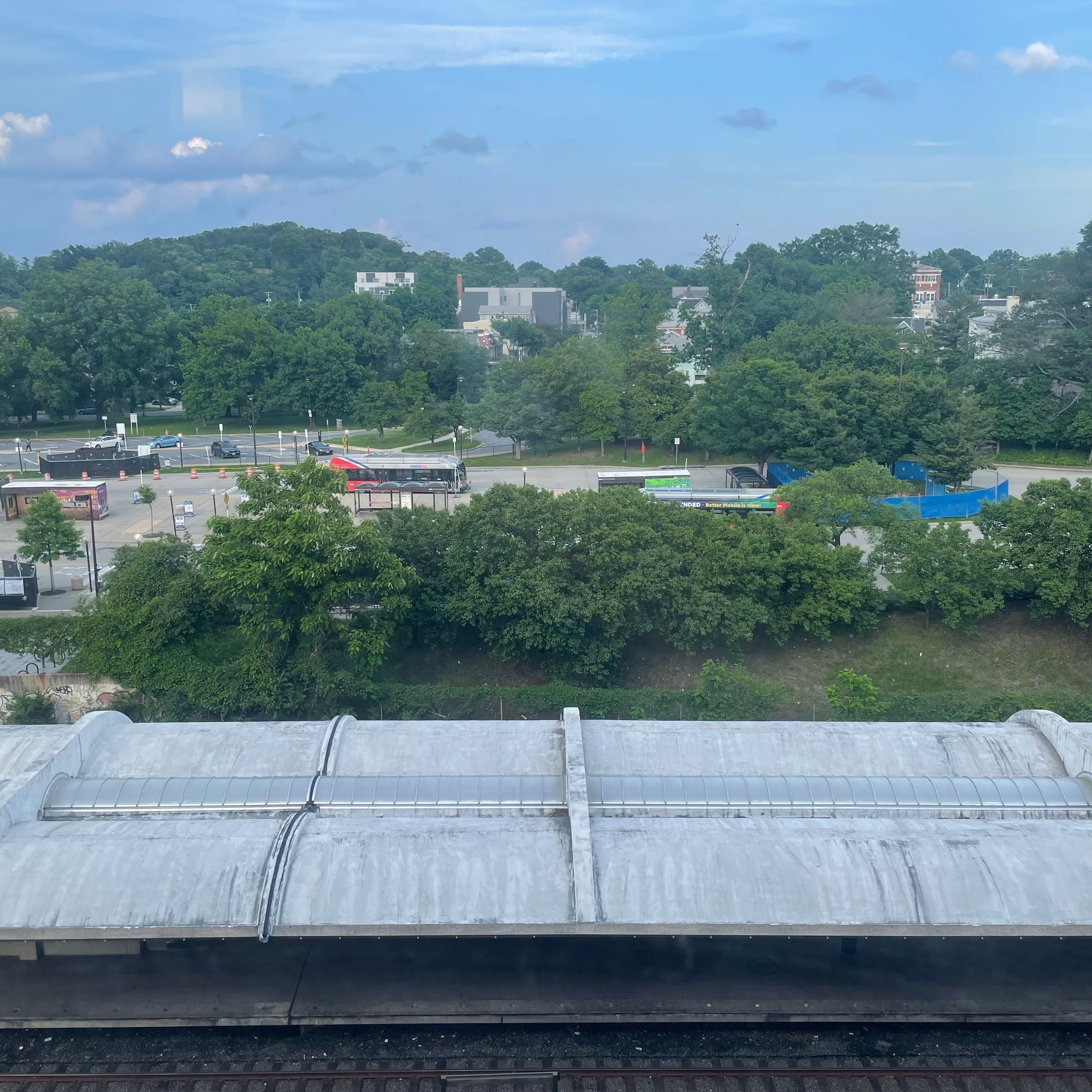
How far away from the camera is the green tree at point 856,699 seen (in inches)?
698

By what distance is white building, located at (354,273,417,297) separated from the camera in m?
106

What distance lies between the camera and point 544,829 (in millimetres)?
11711

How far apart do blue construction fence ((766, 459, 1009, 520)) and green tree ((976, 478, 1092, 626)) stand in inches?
282

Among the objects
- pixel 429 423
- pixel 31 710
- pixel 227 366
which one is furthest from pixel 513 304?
pixel 31 710

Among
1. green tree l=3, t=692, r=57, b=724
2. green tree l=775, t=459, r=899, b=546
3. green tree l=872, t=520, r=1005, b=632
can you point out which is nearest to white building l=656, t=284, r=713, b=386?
green tree l=775, t=459, r=899, b=546

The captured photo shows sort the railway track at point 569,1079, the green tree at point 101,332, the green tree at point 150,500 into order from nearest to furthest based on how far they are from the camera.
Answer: the railway track at point 569,1079
the green tree at point 150,500
the green tree at point 101,332

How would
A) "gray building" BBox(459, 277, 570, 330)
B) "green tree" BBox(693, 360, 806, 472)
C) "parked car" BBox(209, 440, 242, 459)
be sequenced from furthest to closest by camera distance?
"gray building" BBox(459, 277, 570, 330) → "parked car" BBox(209, 440, 242, 459) → "green tree" BBox(693, 360, 806, 472)

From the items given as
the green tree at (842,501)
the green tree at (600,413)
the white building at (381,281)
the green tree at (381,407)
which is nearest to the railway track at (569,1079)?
the green tree at (842,501)

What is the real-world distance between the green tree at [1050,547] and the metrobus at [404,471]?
20.4 meters

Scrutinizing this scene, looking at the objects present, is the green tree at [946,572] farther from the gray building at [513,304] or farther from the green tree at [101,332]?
the gray building at [513,304]

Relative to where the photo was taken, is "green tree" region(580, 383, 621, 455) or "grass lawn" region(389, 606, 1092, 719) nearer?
"grass lawn" region(389, 606, 1092, 719)

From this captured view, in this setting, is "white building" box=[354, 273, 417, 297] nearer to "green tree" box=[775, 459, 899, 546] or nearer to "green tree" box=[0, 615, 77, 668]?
"green tree" box=[775, 459, 899, 546]

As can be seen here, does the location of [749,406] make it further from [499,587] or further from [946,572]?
[499,587]

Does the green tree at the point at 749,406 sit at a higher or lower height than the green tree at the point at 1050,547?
higher
